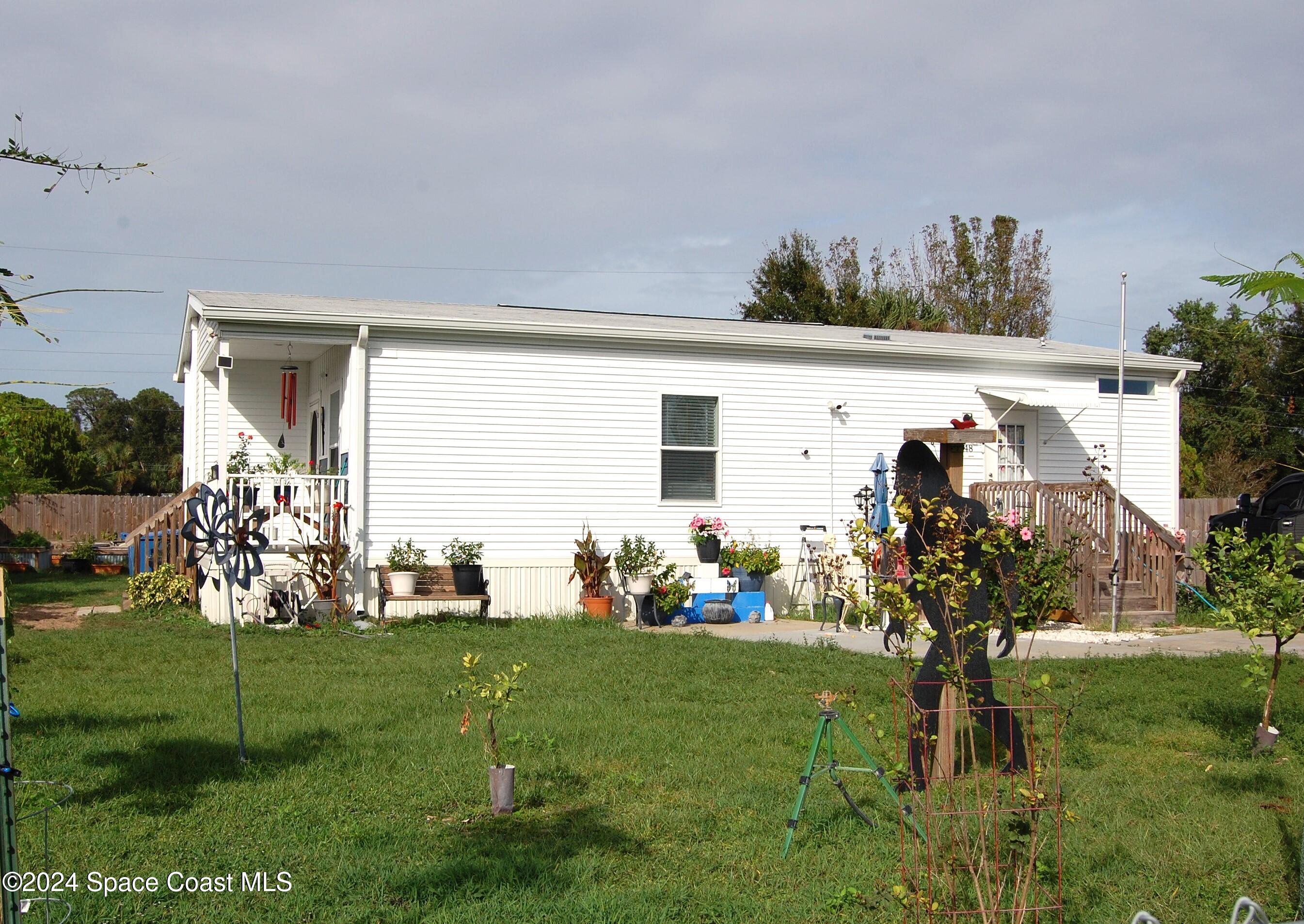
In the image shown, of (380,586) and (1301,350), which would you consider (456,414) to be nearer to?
(380,586)

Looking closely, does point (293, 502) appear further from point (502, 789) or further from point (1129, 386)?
point (1129, 386)

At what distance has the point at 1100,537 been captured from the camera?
13.2 m

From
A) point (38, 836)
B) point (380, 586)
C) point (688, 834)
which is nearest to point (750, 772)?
point (688, 834)

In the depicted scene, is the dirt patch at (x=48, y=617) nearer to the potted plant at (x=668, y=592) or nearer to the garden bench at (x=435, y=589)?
the garden bench at (x=435, y=589)

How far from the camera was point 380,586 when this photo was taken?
12648 mm

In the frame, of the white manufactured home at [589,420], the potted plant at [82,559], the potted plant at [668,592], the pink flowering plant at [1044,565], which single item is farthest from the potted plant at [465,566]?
the potted plant at [82,559]

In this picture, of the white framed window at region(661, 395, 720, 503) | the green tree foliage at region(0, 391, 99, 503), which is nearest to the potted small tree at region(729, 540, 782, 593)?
the white framed window at region(661, 395, 720, 503)

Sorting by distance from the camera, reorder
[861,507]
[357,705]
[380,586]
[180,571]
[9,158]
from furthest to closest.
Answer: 1. [861,507]
2. [180,571]
3. [380,586]
4. [357,705]
5. [9,158]

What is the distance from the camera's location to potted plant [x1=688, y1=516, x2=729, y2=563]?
1368 centimetres

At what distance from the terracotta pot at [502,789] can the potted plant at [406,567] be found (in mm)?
7399

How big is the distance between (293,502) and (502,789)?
8392 mm

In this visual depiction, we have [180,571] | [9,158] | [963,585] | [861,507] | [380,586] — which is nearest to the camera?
[9,158]

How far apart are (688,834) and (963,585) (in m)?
1.91

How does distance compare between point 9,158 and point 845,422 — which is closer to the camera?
point 9,158
